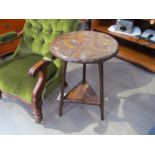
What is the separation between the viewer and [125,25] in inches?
92.6

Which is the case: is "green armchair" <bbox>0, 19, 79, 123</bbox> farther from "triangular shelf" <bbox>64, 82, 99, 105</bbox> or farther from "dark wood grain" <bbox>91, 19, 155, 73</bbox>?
"dark wood grain" <bbox>91, 19, 155, 73</bbox>

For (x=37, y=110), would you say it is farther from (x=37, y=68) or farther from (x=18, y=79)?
(x=37, y=68)

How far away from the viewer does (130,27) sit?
2.35m

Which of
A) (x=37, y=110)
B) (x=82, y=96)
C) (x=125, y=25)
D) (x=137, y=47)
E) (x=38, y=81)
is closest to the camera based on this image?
(x=38, y=81)

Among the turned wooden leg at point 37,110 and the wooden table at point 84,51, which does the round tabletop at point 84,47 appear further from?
the turned wooden leg at point 37,110

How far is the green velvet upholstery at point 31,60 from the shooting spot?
4.97 ft

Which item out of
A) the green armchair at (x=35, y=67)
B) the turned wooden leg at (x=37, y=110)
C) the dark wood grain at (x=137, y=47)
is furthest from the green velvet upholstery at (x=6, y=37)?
the dark wood grain at (x=137, y=47)

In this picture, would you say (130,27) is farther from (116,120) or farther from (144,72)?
(116,120)

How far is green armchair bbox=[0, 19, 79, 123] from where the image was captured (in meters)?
1.47

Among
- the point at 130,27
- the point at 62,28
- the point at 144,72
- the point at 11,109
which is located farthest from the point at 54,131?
the point at 130,27

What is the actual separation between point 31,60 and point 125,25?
1176mm

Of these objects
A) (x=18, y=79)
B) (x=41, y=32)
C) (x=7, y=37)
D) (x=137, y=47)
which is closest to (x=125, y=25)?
(x=137, y=47)
